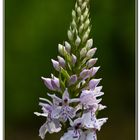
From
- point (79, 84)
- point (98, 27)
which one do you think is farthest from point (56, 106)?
point (98, 27)

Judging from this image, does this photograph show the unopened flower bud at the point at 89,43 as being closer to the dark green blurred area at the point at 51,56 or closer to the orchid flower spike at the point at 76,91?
the orchid flower spike at the point at 76,91

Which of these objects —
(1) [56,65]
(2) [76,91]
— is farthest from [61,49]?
(2) [76,91]

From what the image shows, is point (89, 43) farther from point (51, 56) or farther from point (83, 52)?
point (51, 56)

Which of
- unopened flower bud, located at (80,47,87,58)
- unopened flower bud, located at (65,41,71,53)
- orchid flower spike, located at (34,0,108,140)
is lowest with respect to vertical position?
orchid flower spike, located at (34,0,108,140)

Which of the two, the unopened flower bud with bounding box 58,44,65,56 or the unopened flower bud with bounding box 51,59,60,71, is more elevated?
the unopened flower bud with bounding box 58,44,65,56

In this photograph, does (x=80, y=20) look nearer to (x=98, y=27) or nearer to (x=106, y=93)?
(x=98, y=27)

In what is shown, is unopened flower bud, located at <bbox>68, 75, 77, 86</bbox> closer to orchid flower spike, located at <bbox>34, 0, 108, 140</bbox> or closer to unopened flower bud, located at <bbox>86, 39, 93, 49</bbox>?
orchid flower spike, located at <bbox>34, 0, 108, 140</bbox>

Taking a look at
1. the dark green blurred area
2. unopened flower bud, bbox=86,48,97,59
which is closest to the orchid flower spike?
A: unopened flower bud, bbox=86,48,97,59
